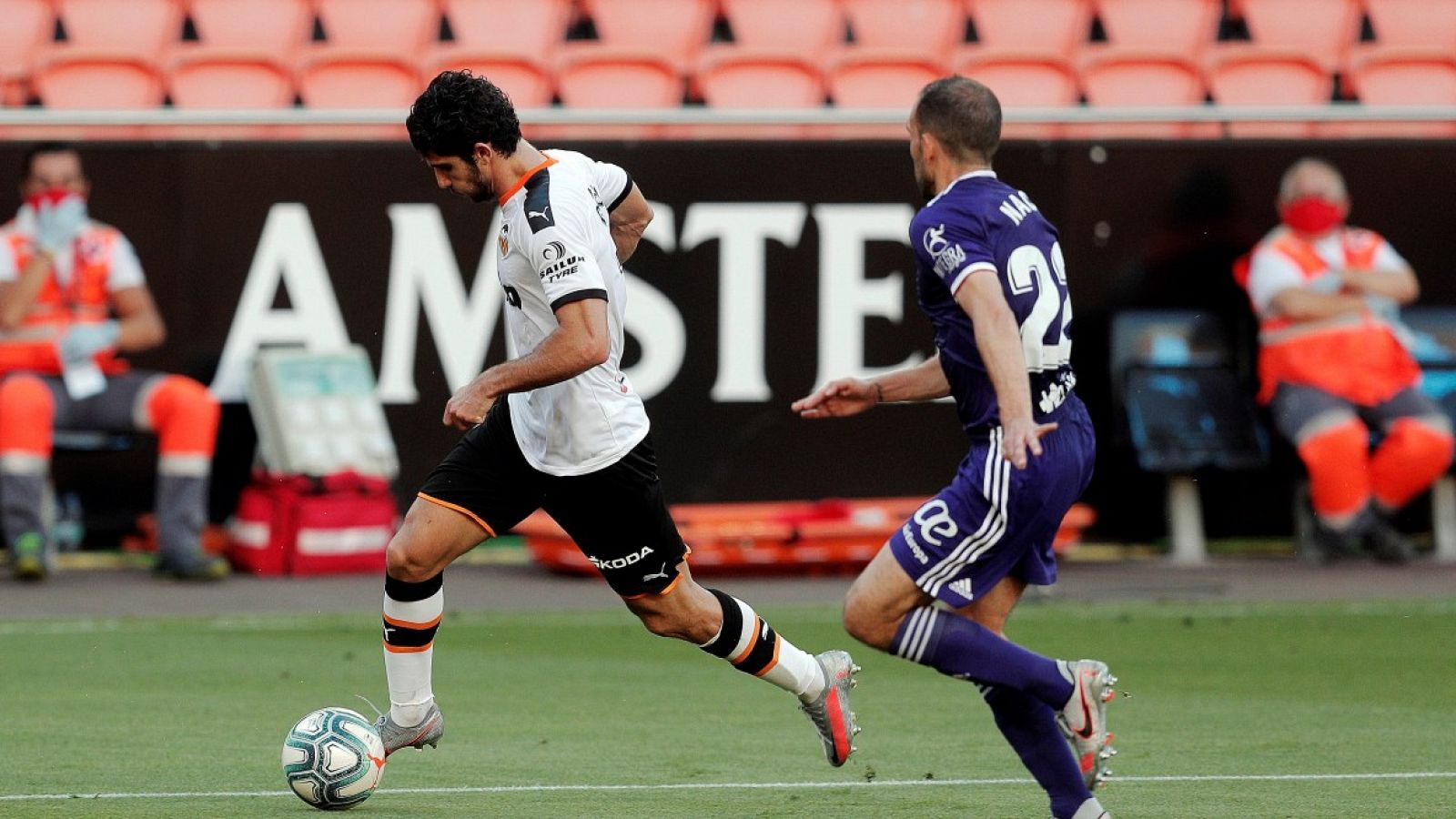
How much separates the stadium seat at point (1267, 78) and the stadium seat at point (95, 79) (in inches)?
272

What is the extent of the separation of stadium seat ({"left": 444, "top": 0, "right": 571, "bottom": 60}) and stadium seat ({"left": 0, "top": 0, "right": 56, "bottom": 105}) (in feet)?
8.63

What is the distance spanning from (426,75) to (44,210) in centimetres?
307

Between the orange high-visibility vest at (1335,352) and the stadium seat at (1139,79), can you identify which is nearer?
the orange high-visibility vest at (1335,352)

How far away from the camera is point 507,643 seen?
30.9 ft

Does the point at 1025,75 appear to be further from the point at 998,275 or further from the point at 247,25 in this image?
the point at 998,275

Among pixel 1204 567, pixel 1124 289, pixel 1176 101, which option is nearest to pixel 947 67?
pixel 1176 101

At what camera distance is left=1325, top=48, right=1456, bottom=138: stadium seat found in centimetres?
1402

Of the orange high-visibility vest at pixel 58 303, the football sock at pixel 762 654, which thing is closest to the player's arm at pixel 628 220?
the football sock at pixel 762 654

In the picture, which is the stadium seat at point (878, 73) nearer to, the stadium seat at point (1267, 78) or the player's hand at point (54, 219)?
the stadium seat at point (1267, 78)

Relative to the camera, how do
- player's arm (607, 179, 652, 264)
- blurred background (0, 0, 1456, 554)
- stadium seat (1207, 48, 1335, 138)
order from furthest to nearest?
stadium seat (1207, 48, 1335, 138), blurred background (0, 0, 1456, 554), player's arm (607, 179, 652, 264)

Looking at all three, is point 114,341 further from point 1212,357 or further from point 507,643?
point 1212,357

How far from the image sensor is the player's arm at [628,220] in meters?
6.37

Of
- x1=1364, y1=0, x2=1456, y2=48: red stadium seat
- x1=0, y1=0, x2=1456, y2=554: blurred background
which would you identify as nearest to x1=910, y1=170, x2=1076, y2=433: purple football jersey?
x1=0, y1=0, x2=1456, y2=554: blurred background

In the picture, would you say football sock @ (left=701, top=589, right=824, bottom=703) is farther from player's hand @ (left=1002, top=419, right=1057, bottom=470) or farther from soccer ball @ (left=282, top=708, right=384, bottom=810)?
player's hand @ (left=1002, top=419, right=1057, bottom=470)
